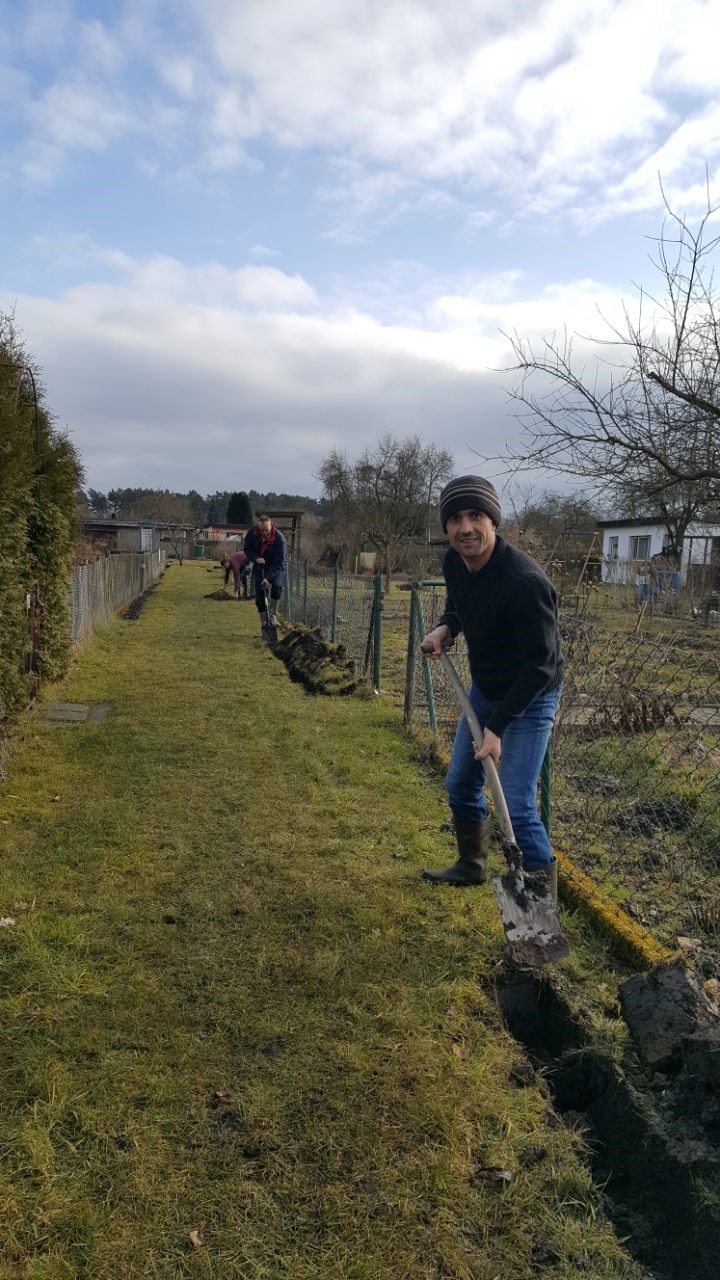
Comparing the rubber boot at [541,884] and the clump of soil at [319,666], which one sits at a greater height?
the rubber boot at [541,884]

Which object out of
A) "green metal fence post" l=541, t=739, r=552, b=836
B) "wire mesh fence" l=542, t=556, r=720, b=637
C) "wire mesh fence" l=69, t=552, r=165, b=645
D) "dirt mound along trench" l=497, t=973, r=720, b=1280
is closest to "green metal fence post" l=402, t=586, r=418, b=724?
"green metal fence post" l=541, t=739, r=552, b=836

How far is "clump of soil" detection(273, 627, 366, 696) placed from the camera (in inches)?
304

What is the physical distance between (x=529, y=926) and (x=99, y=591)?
1092cm

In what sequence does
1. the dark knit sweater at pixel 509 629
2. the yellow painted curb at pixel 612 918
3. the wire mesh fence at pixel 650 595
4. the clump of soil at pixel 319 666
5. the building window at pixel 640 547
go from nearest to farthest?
the dark knit sweater at pixel 509 629, the yellow painted curb at pixel 612 918, the clump of soil at pixel 319 666, the wire mesh fence at pixel 650 595, the building window at pixel 640 547

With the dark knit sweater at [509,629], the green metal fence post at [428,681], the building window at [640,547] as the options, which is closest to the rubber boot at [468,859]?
the dark knit sweater at [509,629]

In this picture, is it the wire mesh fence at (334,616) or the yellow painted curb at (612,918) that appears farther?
the wire mesh fence at (334,616)

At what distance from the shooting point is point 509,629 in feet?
9.25

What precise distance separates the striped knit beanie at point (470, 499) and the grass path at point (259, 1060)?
1677mm

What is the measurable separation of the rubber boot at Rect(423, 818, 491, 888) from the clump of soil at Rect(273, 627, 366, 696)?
417 cm

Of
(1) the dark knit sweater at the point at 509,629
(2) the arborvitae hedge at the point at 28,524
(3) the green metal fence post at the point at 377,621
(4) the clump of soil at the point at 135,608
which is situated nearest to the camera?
(1) the dark knit sweater at the point at 509,629

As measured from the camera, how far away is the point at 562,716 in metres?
4.63

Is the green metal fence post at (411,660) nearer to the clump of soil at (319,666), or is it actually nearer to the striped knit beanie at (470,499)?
the clump of soil at (319,666)

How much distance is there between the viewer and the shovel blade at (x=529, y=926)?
2.73 metres

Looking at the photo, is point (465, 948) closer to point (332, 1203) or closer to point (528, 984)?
point (528, 984)
